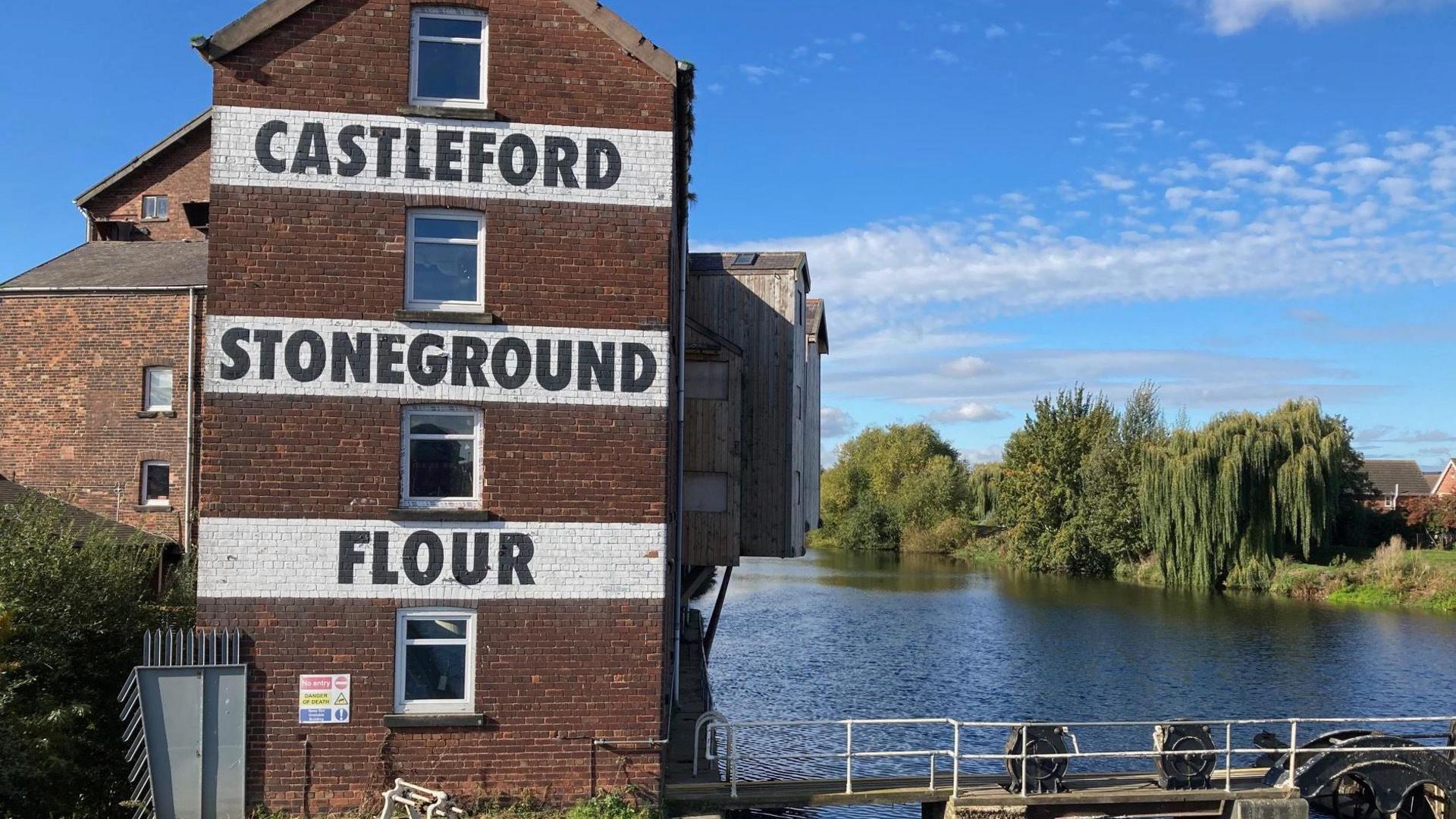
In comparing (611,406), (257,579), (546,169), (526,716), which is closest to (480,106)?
(546,169)

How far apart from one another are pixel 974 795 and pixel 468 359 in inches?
317

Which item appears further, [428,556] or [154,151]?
[154,151]

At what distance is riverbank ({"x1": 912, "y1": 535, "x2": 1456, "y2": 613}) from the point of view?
47219 millimetres

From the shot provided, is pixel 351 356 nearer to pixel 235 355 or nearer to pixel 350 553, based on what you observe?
pixel 235 355

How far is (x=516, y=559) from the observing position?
1302 centimetres

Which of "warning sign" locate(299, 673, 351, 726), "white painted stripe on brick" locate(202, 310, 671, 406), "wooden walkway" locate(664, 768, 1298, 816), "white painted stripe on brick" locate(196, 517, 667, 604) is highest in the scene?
"white painted stripe on brick" locate(202, 310, 671, 406)

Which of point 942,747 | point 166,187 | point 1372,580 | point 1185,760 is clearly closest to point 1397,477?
point 1372,580

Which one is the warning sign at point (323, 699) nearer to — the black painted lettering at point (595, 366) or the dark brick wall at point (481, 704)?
the dark brick wall at point (481, 704)

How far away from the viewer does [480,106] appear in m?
13.2

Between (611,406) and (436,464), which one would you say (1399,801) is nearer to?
(611,406)

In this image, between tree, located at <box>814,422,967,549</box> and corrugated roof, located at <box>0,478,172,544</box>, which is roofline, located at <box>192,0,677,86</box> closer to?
corrugated roof, located at <box>0,478,172,544</box>

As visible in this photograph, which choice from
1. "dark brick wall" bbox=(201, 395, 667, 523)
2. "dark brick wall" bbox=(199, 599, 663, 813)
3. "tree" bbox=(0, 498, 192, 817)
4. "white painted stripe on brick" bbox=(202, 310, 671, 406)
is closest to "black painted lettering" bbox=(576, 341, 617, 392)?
"white painted stripe on brick" bbox=(202, 310, 671, 406)

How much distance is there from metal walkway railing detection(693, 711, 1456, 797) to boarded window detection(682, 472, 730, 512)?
10.1 ft

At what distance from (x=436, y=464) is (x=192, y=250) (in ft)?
39.3
